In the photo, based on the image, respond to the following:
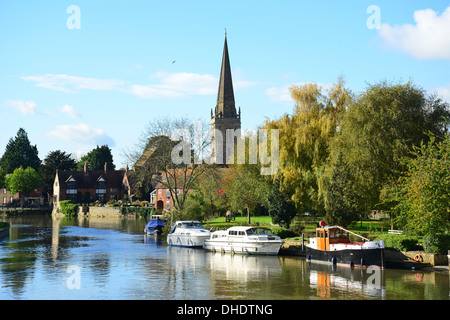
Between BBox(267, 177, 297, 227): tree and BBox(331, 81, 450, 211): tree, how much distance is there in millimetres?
6700

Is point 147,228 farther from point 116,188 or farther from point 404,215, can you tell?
point 116,188

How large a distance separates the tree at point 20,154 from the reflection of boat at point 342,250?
482 ft

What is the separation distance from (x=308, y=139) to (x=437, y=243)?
2140 centimetres

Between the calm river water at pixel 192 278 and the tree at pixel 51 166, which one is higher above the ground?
the tree at pixel 51 166

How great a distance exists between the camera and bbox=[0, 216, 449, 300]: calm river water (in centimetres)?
2583

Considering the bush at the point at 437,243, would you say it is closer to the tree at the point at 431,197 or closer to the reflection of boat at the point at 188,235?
the tree at the point at 431,197

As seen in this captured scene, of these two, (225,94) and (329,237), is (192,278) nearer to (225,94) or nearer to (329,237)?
(329,237)

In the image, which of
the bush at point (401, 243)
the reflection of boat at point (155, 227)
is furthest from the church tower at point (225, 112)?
the bush at point (401, 243)

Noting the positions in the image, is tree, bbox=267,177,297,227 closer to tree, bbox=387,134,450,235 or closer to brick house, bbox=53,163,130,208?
tree, bbox=387,134,450,235

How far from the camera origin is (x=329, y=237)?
1436 inches

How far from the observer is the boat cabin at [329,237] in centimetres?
3644

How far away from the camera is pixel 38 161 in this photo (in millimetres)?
170125

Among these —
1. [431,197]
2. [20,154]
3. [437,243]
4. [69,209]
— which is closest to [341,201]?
[431,197]
